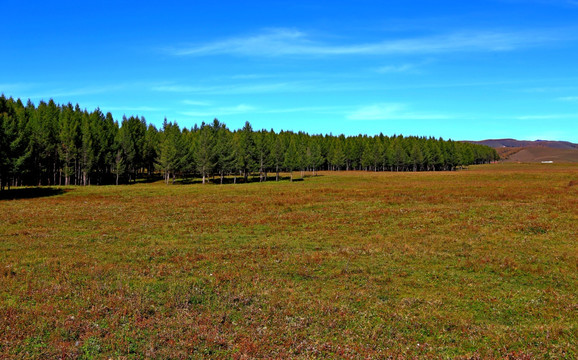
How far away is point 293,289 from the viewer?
51.6 ft

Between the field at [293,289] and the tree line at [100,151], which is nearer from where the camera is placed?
the field at [293,289]

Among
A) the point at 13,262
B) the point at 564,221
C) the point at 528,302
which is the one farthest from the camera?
the point at 564,221

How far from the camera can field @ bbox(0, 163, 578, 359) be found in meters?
10.6

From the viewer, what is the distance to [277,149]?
116m

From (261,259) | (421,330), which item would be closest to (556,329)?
(421,330)

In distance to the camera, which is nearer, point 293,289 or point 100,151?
point 293,289

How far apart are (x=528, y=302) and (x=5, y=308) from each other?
760 inches

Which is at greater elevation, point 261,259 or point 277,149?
point 277,149

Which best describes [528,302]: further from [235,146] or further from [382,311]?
[235,146]

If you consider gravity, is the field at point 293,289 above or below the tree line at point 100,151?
below

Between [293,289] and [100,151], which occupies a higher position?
[100,151]

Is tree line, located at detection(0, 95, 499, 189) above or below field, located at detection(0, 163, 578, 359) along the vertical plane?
above

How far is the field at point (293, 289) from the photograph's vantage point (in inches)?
416

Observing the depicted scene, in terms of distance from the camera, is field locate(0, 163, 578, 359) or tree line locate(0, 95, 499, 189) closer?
field locate(0, 163, 578, 359)
